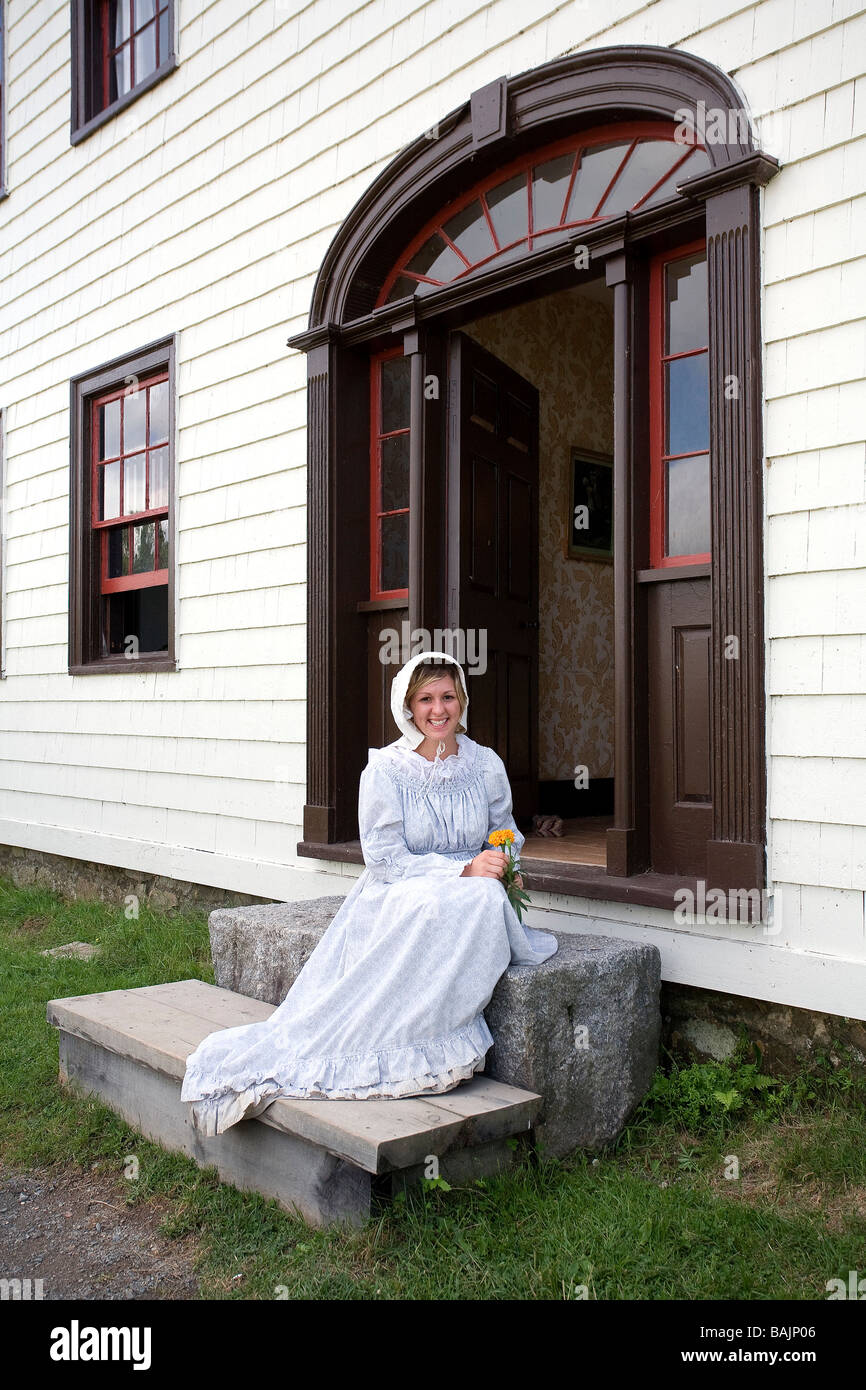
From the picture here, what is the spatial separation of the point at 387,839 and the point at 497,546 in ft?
7.53

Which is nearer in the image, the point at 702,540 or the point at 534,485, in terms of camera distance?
the point at 702,540

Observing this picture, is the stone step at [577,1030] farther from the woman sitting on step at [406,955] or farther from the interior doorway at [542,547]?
the interior doorway at [542,547]

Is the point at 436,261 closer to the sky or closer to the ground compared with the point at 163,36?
closer to the ground

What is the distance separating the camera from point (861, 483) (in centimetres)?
331

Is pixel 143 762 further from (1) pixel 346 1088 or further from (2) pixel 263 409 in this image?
(1) pixel 346 1088

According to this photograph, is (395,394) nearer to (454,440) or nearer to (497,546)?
(454,440)

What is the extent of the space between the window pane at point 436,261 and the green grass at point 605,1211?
3.41 meters

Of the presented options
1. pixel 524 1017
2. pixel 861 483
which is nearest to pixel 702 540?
pixel 861 483

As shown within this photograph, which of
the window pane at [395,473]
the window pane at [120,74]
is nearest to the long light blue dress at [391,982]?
the window pane at [395,473]

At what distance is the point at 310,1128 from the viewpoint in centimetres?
278

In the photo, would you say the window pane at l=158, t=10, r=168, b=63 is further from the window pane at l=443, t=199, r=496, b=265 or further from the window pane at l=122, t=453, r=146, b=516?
the window pane at l=443, t=199, r=496, b=265

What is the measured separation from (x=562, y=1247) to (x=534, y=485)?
12.9 feet

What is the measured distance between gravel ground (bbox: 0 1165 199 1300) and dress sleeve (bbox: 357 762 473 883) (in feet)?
3.74

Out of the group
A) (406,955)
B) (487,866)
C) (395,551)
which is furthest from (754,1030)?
(395,551)
